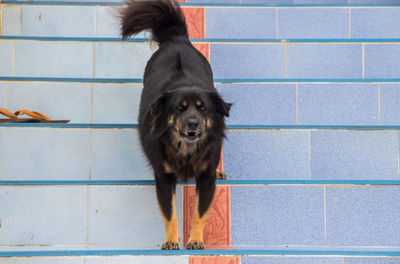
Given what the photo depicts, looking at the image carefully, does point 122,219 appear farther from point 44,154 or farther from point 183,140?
point 44,154

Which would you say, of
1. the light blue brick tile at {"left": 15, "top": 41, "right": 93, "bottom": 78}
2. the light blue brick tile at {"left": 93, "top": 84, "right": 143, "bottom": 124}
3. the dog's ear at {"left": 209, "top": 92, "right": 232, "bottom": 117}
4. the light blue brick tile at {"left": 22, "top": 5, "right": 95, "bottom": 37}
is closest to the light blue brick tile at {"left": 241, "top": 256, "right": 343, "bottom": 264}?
the dog's ear at {"left": 209, "top": 92, "right": 232, "bottom": 117}

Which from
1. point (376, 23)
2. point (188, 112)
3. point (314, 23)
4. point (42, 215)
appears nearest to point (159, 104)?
point (188, 112)

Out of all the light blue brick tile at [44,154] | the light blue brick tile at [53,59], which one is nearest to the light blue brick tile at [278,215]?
the light blue brick tile at [44,154]

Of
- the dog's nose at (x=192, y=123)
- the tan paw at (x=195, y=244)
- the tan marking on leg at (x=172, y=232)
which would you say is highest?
the dog's nose at (x=192, y=123)

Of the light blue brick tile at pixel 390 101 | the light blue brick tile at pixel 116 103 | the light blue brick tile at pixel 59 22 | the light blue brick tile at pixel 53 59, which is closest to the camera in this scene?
the light blue brick tile at pixel 390 101

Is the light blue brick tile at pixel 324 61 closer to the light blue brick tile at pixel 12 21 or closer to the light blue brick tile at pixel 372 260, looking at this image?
the light blue brick tile at pixel 372 260

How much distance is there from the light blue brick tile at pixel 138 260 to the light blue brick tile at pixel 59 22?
264 cm

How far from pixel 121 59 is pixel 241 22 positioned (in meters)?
1.11

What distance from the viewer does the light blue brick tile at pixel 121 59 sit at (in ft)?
15.7

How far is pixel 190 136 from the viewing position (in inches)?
137

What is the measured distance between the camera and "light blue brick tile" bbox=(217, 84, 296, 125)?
433 centimetres

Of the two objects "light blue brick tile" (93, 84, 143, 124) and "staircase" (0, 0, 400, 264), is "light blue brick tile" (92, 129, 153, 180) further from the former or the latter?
"light blue brick tile" (93, 84, 143, 124)

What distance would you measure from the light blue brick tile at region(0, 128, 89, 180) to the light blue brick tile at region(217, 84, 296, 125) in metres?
1.05

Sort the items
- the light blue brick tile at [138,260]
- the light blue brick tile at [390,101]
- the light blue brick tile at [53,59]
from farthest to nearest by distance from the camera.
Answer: the light blue brick tile at [53,59]
the light blue brick tile at [390,101]
the light blue brick tile at [138,260]
